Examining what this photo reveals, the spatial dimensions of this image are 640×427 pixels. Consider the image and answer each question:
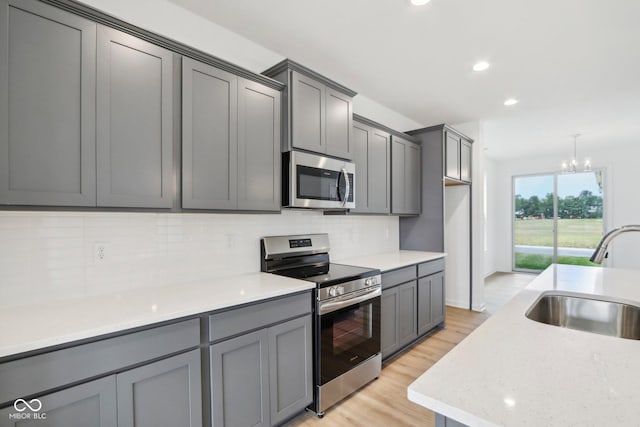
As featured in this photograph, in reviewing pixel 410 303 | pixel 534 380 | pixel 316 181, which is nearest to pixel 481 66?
pixel 316 181

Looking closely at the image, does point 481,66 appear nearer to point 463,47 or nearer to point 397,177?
point 463,47

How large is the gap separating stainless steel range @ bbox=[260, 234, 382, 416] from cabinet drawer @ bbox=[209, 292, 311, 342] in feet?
0.51

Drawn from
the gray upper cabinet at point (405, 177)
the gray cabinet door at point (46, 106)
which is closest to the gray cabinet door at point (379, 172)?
the gray upper cabinet at point (405, 177)

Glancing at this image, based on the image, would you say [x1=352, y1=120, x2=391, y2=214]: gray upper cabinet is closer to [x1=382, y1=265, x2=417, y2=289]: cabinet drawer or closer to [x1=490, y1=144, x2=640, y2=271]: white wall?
[x1=382, y1=265, x2=417, y2=289]: cabinet drawer

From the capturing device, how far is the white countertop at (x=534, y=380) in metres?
0.67

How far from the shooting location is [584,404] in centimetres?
70

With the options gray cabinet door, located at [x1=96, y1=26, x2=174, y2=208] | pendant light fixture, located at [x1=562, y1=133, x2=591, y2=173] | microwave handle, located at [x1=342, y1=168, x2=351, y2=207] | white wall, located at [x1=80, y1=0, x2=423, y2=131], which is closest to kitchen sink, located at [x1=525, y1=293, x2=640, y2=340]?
microwave handle, located at [x1=342, y1=168, x2=351, y2=207]

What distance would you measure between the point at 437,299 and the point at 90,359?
335 centimetres

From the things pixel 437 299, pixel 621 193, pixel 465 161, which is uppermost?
pixel 465 161

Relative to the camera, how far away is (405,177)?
3746 millimetres

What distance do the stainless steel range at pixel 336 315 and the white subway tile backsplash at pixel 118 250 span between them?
20 cm

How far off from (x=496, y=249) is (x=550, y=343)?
24.4ft

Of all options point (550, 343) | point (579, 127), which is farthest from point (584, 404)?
point (579, 127)

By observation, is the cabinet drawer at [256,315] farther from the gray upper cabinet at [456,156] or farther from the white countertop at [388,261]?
the gray upper cabinet at [456,156]
